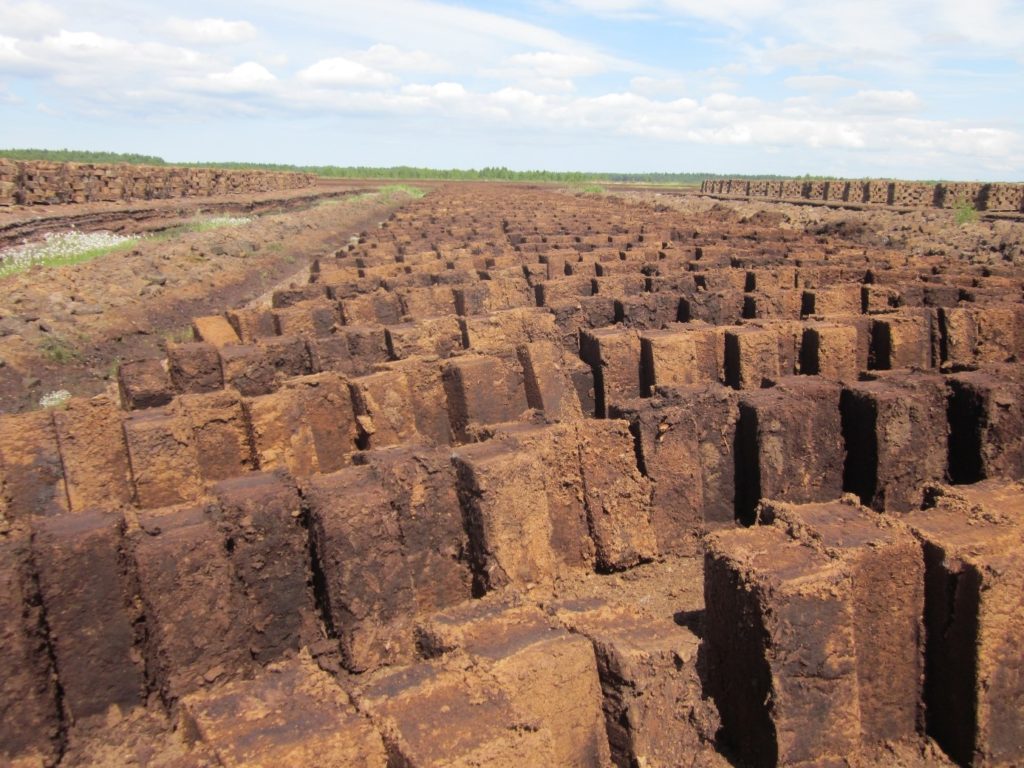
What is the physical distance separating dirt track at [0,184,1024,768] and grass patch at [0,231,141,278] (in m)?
13.1

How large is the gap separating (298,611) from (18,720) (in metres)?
1.14

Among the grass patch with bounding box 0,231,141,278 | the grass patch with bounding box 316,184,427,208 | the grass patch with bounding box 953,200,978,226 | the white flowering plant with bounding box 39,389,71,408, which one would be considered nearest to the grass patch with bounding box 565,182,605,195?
the grass patch with bounding box 316,184,427,208

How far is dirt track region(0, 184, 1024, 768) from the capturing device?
2.85 meters

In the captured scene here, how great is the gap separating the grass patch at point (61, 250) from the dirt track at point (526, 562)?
13.1 meters

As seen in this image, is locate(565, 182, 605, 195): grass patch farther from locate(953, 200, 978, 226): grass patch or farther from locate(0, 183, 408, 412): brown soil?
locate(953, 200, 978, 226): grass patch

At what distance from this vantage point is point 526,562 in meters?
4.10

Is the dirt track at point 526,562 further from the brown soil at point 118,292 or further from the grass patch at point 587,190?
the grass patch at point 587,190

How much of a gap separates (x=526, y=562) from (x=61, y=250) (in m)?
20.7

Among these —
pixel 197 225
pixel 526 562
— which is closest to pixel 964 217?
pixel 526 562

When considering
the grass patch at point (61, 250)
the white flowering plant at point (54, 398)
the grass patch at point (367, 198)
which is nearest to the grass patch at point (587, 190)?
the grass patch at point (367, 198)

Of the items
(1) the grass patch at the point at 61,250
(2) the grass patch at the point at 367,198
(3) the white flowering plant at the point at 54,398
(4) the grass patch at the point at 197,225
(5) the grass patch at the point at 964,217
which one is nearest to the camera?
(3) the white flowering plant at the point at 54,398

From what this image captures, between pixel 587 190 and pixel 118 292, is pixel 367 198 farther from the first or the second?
pixel 118 292

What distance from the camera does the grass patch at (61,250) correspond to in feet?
57.1

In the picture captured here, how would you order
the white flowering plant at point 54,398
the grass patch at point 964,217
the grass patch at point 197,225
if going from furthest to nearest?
the grass patch at point 197,225
the grass patch at point 964,217
the white flowering plant at point 54,398
